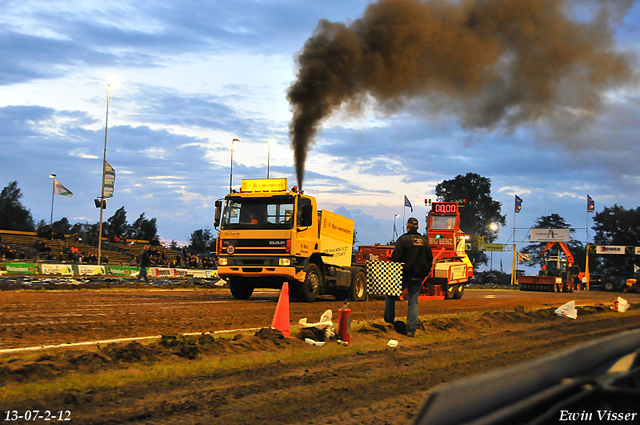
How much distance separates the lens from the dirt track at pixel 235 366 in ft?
15.0

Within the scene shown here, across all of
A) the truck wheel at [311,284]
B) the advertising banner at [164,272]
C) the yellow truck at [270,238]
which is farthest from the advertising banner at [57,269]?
the truck wheel at [311,284]

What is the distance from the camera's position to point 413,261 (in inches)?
384

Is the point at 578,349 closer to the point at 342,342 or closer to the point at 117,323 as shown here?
the point at 342,342

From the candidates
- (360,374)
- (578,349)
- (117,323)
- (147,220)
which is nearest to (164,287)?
(117,323)

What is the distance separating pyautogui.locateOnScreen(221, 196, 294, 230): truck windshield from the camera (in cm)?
1658

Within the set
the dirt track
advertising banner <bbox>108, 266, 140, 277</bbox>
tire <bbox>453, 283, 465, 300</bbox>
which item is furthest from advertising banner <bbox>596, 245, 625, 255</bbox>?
the dirt track

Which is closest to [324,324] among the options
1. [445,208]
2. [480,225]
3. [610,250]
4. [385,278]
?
[385,278]

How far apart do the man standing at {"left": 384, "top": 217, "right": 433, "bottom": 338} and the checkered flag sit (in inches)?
4.7

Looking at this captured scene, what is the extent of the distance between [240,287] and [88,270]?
48.0 ft

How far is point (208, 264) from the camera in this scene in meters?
41.2

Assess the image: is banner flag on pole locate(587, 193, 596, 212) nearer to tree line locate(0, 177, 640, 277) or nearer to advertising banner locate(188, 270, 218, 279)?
tree line locate(0, 177, 640, 277)

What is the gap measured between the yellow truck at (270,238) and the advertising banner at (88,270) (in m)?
14.2

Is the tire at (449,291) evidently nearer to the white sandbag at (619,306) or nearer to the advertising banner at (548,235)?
the white sandbag at (619,306)

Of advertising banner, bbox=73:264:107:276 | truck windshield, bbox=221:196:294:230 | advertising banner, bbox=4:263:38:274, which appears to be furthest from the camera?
advertising banner, bbox=73:264:107:276
